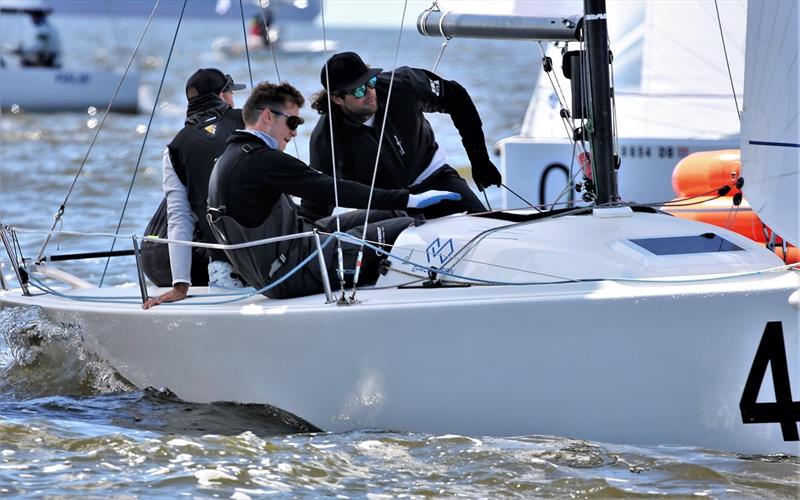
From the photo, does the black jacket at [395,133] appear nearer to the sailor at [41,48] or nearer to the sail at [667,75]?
the sail at [667,75]

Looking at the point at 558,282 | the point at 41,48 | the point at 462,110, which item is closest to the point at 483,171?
the point at 462,110

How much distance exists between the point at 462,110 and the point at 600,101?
2.83 feet

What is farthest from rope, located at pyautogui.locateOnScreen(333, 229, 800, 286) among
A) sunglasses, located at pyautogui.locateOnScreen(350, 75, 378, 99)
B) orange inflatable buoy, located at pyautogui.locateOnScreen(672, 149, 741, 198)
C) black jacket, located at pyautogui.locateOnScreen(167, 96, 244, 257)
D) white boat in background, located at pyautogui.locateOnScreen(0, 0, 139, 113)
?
white boat in background, located at pyautogui.locateOnScreen(0, 0, 139, 113)

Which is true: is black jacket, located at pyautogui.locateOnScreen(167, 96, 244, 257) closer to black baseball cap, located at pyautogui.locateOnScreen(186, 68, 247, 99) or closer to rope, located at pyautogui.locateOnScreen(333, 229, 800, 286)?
black baseball cap, located at pyautogui.locateOnScreen(186, 68, 247, 99)

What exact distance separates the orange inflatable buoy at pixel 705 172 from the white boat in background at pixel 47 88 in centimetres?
1644

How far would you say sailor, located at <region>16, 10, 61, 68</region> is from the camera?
2239cm

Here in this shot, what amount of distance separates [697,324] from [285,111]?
156 cm

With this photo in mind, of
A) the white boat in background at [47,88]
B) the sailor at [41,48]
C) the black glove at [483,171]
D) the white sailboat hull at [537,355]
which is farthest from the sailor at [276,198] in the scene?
the sailor at [41,48]

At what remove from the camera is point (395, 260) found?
4.37 meters

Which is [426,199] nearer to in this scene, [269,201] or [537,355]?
[269,201]

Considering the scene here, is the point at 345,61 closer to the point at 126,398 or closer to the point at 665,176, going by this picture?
the point at 126,398

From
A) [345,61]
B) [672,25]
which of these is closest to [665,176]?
[672,25]

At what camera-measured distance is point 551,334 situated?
3811 millimetres

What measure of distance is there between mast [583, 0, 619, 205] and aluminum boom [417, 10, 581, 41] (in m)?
0.25
